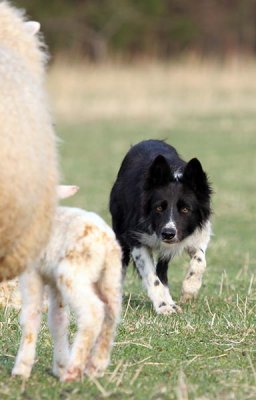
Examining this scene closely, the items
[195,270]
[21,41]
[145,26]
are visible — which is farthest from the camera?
[145,26]

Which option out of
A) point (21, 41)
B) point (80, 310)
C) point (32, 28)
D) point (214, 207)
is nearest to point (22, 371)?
point (80, 310)

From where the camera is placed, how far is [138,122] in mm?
26812

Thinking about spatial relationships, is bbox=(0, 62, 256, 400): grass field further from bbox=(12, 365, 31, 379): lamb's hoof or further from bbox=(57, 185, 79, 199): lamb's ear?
bbox=(57, 185, 79, 199): lamb's ear

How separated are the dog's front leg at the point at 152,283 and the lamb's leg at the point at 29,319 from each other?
7.14 feet

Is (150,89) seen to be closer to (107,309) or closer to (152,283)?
(152,283)

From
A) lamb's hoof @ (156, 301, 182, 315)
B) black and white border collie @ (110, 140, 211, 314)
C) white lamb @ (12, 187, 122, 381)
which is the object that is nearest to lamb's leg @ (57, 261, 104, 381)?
white lamb @ (12, 187, 122, 381)

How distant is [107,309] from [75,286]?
287 millimetres

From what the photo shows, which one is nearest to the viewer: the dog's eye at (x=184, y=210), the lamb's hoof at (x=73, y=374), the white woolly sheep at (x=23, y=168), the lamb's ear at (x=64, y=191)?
the white woolly sheep at (x=23, y=168)

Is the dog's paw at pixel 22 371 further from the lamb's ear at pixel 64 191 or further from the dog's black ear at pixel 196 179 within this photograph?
the dog's black ear at pixel 196 179

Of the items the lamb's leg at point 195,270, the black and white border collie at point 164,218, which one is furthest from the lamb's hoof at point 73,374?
the lamb's leg at point 195,270

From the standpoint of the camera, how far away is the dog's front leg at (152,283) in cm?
754

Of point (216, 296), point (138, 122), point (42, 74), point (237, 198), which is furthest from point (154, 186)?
point (138, 122)

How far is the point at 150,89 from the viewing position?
31578 mm

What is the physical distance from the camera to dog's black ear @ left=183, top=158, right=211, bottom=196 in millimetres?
7676
